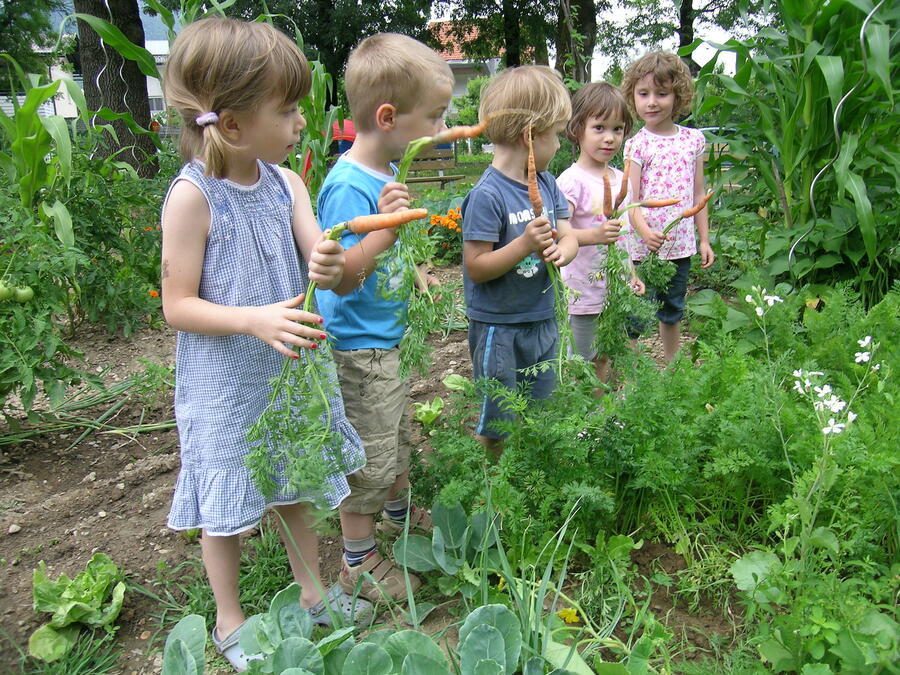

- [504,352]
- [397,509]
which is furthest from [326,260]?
[397,509]

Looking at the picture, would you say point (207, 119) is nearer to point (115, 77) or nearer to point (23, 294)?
point (23, 294)

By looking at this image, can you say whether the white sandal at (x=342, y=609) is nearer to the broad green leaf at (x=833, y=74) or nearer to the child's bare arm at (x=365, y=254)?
the child's bare arm at (x=365, y=254)

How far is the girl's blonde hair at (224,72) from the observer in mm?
1496

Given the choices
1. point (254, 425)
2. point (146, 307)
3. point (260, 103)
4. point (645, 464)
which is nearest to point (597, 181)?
point (645, 464)

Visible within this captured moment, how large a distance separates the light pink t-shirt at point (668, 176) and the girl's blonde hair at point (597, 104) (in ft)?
1.00

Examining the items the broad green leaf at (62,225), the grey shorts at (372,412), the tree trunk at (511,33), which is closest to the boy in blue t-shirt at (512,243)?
the grey shorts at (372,412)

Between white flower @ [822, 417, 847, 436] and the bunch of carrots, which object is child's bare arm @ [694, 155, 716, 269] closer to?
white flower @ [822, 417, 847, 436]

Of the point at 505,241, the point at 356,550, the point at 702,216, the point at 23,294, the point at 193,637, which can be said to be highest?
the point at 505,241

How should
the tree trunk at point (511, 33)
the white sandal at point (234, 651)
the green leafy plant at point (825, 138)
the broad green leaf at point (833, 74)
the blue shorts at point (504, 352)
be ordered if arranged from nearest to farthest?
the white sandal at point (234, 651)
the blue shorts at point (504, 352)
the broad green leaf at point (833, 74)
the green leafy plant at point (825, 138)
the tree trunk at point (511, 33)

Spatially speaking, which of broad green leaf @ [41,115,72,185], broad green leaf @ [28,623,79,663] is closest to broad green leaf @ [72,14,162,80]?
broad green leaf @ [41,115,72,185]

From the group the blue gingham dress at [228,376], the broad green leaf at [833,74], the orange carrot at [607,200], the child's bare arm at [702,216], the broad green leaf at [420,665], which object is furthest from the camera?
the child's bare arm at [702,216]

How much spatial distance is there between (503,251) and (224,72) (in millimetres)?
936

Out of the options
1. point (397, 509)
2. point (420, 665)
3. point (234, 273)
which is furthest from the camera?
point (397, 509)

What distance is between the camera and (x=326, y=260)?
1.48 m
